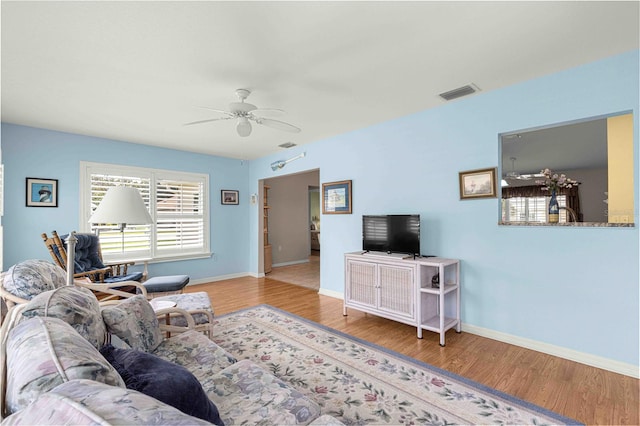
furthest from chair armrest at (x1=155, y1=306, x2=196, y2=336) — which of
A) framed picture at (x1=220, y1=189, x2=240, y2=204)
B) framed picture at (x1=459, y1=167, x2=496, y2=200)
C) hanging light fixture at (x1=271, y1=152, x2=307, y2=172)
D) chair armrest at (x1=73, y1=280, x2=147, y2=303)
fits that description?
framed picture at (x1=220, y1=189, x2=240, y2=204)

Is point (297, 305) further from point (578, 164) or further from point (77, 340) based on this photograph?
point (578, 164)

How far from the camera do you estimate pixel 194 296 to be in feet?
9.85

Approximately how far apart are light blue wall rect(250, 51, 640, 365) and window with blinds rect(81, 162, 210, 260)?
333 cm

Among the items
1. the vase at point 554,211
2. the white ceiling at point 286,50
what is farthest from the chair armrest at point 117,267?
the vase at point 554,211

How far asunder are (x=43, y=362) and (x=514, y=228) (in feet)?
11.2

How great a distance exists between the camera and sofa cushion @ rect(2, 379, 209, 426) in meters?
0.55

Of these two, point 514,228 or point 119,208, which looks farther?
point 514,228

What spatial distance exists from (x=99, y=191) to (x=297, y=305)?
361cm

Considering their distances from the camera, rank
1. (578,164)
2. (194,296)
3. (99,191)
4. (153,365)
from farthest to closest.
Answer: (578,164), (99,191), (194,296), (153,365)

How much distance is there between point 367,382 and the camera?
88.2 inches

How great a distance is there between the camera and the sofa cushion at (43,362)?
0.73m

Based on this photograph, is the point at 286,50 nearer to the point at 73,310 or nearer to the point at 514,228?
the point at 73,310

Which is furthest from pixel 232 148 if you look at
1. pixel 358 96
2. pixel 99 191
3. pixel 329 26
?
pixel 329 26

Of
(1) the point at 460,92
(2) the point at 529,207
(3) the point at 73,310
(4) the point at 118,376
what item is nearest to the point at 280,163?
(1) the point at 460,92
